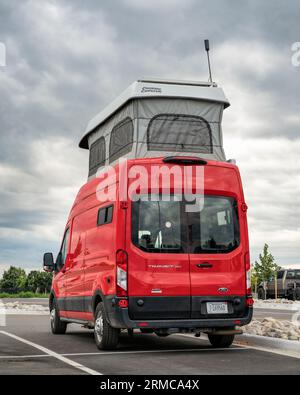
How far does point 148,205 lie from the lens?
1152cm

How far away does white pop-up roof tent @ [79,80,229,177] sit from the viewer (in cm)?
1360

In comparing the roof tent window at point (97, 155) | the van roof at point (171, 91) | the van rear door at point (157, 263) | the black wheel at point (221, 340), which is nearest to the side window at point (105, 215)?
the van rear door at point (157, 263)

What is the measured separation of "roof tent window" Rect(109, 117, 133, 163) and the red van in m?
1.70

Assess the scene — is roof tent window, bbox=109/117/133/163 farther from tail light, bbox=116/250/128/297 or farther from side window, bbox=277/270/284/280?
side window, bbox=277/270/284/280

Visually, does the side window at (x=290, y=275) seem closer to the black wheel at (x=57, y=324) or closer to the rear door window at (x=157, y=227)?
the black wheel at (x=57, y=324)

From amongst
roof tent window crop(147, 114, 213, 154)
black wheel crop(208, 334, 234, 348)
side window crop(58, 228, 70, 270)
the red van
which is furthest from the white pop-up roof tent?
black wheel crop(208, 334, 234, 348)

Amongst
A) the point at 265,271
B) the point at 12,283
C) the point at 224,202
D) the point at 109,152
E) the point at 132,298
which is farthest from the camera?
the point at 12,283

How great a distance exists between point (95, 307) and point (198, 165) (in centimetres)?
302

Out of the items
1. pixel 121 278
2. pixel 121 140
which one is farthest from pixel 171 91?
A: pixel 121 278

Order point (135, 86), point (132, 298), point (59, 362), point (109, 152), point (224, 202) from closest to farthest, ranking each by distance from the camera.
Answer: point (59, 362)
point (132, 298)
point (224, 202)
point (135, 86)
point (109, 152)

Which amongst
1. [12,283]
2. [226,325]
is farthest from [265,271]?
[12,283]

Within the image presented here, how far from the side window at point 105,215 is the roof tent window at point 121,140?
172cm

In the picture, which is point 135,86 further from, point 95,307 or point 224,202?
point 95,307

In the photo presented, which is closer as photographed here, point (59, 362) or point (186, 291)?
point (59, 362)
